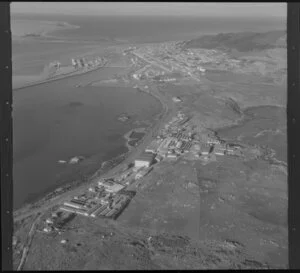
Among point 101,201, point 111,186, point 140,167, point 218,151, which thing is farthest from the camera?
point 218,151

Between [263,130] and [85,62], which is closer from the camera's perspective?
[263,130]

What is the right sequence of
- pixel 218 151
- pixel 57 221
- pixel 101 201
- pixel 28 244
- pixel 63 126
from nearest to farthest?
pixel 28 244 < pixel 57 221 < pixel 101 201 < pixel 218 151 < pixel 63 126

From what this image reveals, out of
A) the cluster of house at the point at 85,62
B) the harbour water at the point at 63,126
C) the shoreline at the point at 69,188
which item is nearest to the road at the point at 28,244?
the shoreline at the point at 69,188

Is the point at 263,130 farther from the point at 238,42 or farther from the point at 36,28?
the point at 36,28

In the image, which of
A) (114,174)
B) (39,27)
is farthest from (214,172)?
(39,27)

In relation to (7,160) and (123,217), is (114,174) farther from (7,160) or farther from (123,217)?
(7,160)

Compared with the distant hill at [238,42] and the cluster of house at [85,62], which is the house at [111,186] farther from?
the distant hill at [238,42]

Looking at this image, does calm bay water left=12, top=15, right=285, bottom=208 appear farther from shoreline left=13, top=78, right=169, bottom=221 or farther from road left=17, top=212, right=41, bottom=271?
road left=17, top=212, right=41, bottom=271

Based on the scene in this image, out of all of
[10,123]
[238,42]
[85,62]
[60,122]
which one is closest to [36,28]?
[85,62]

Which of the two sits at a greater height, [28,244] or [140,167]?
[28,244]
